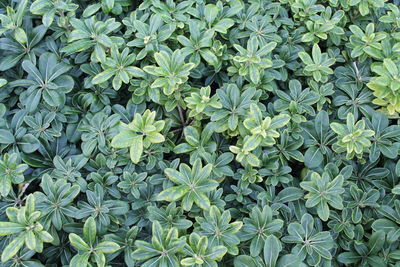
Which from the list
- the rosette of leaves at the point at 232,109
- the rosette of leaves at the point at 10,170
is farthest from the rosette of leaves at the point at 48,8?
the rosette of leaves at the point at 232,109

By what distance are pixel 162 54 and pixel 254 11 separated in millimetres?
694

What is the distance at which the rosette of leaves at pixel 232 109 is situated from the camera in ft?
6.91

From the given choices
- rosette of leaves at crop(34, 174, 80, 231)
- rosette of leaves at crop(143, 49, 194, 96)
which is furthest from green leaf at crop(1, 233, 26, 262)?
rosette of leaves at crop(143, 49, 194, 96)

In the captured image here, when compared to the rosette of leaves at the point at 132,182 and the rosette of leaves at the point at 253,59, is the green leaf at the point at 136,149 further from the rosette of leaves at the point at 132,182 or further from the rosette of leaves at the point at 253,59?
the rosette of leaves at the point at 253,59

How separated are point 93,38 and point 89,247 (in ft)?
3.71

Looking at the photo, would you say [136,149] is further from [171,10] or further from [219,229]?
[171,10]

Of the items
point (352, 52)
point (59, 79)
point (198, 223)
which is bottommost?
point (198, 223)

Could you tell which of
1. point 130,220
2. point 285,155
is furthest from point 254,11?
point 130,220

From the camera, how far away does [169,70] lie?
83.0 inches

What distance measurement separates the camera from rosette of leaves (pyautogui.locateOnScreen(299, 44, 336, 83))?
227 cm

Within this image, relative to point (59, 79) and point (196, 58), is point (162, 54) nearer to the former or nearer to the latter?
point (196, 58)

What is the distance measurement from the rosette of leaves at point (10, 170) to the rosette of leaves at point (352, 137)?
1.61 meters

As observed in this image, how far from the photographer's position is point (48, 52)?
7.68 feet

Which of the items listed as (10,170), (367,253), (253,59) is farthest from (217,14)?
(367,253)
